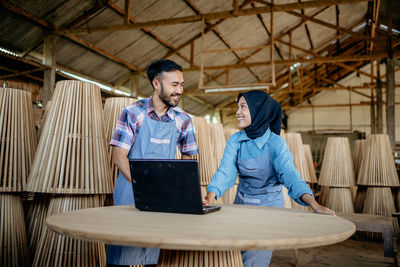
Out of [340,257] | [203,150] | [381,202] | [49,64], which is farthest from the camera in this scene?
[49,64]

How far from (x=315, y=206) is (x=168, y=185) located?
0.82 meters

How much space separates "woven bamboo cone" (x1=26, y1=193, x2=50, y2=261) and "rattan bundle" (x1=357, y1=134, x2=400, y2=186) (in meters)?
4.88

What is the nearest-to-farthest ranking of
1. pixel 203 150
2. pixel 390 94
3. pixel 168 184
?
pixel 168 184 < pixel 203 150 < pixel 390 94

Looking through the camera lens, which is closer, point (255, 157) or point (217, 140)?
point (255, 157)

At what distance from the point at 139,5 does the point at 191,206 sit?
7712mm

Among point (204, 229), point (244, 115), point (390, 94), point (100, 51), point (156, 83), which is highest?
point (100, 51)

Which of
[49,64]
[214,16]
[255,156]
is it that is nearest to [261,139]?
[255,156]

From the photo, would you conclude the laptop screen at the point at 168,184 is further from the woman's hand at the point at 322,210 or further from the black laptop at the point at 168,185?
the woman's hand at the point at 322,210

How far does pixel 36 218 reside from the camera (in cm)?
241

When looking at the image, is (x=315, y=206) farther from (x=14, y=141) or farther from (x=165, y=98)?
(x=14, y=141)

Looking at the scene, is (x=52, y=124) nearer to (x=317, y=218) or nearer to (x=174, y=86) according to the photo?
(x=174, y=86)

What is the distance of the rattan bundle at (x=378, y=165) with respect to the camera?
5.34 metres

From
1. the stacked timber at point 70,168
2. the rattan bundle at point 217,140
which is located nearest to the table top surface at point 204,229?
the stacked timber at point 70,168

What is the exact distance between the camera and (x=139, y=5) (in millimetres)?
8273
